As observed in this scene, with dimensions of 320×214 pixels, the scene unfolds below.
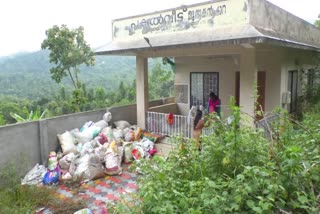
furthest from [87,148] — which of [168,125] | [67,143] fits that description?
[168,125]

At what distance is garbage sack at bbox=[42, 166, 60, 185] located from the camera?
6.85 m

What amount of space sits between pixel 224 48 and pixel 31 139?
19.4ft

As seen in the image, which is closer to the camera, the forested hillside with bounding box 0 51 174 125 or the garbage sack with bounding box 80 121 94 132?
the garbage sack with bounding box 80 121 94 132

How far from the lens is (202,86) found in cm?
1112

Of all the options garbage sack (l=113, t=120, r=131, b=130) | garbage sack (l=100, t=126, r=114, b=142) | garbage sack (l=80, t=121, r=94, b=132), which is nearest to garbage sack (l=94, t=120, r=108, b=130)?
garbage sack (l=80, t=121, r=94, b=132)

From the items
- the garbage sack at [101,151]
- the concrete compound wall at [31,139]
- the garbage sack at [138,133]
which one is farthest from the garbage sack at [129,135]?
the concrete compound wall at [31,139]

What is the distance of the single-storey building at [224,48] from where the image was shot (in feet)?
22.6

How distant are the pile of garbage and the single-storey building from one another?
1190mm

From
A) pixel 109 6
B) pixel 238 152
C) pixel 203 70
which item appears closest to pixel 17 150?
pixel 238 152

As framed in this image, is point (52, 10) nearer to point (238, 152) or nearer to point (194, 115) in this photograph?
point (194, 115)

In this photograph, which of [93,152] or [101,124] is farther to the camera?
[101,124]

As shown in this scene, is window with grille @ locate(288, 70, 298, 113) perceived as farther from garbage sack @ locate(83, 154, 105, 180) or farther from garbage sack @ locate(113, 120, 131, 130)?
garbage sack @ locate(83, 154, 105, 180)

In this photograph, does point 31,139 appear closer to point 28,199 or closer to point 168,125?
point 28,199

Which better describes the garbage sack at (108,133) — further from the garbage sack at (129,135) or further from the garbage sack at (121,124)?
the garbage sack at (121,124)
